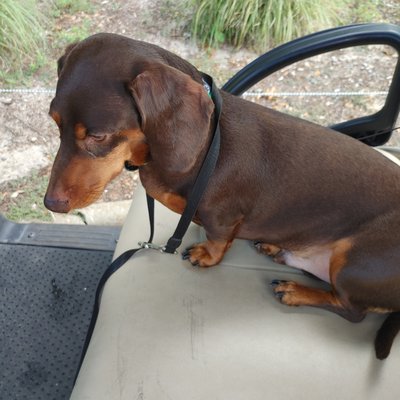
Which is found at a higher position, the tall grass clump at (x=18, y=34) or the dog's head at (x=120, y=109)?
the dog's head at (x=120, y=109)

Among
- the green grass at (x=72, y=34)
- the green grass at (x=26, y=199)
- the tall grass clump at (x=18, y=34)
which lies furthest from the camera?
the green grass at (x=72, y=34)

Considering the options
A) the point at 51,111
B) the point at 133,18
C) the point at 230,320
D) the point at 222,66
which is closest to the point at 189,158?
the point at 51,111

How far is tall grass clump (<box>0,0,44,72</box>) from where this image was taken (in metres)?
3.53

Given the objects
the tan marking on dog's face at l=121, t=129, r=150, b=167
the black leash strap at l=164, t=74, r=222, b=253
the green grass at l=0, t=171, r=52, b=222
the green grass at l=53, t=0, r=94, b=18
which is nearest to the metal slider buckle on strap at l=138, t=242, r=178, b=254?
the black leash strap at l=164, t=74, r=222, b=253

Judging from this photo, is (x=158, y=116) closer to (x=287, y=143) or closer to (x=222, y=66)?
(x=287, y=143)

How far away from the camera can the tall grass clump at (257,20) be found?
11.9 feet

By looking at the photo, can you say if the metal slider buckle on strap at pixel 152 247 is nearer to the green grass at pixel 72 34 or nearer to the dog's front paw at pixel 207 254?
the dog's front paw at pixel 207 254

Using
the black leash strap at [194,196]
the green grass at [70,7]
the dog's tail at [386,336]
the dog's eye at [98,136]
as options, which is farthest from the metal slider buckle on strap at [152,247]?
the green grass at [70,7]

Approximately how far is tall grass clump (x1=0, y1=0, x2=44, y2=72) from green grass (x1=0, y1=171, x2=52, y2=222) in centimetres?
101

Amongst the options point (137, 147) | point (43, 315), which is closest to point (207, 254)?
point (137, 147)

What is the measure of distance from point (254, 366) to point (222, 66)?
2.60m

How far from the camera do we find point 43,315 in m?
2.25

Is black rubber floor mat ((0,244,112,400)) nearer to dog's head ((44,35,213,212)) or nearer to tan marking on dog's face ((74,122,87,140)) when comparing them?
dog's head ((44,35,213,212))

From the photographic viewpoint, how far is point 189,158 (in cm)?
139
